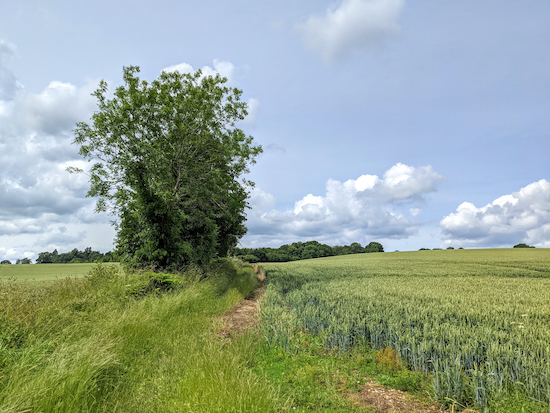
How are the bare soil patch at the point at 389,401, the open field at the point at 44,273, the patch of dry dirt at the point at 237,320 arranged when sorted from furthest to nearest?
the open field at the point at 44,273
the patch of dry dirt at the point at 237,320
the bare soil patch at the point at 389,401

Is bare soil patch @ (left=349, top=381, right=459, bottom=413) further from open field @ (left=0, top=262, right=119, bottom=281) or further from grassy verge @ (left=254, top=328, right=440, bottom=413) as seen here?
open field @ (left=0, top=262, right=119, bottom=281)

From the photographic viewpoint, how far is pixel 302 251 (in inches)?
3711

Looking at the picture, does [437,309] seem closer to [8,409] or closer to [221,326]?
[221,326]

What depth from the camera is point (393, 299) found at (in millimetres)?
9594

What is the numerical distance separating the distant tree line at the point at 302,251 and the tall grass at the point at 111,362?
72751mm

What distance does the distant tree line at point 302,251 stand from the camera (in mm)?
85931

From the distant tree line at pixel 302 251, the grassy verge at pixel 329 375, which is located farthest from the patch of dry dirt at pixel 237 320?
the distant tree line at pixel 302 251

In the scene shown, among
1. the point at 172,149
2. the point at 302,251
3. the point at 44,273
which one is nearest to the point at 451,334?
the point at 172,149

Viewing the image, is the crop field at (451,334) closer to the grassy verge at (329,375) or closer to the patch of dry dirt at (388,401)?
the grassy verge at (329,375)

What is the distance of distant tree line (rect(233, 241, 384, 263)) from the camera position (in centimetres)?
8593

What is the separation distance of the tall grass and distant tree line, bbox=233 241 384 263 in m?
72.8

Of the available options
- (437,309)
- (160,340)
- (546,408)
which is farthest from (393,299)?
(160,340)

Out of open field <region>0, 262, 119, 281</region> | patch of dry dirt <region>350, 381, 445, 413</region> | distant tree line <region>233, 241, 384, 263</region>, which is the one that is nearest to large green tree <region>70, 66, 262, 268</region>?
open field <region>0, 262, 119, 281</region>

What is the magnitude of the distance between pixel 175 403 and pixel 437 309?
24.7ft
